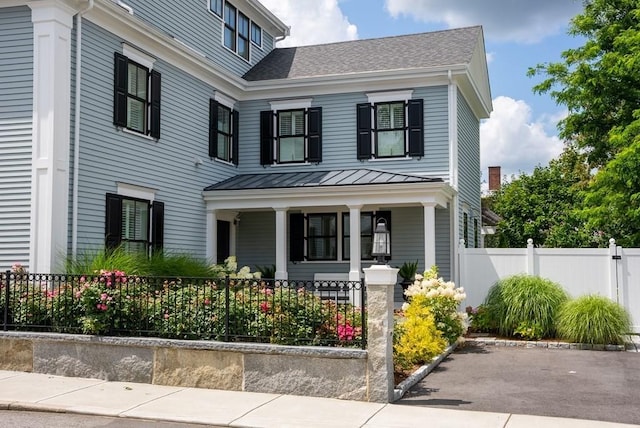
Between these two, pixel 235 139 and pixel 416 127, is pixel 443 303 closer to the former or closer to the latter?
pixel 416 127

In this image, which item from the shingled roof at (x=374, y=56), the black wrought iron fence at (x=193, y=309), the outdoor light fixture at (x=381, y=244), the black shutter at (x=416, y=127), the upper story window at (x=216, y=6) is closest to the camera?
the outdoor light fixture at (x=381, y=244)

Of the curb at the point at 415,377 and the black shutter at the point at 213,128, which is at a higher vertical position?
the black shutter at the point at 213,128

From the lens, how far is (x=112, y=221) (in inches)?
512

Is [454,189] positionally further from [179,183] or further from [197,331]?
[197,331]

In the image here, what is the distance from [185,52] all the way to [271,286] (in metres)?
8.19

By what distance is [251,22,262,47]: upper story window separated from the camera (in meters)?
20.6

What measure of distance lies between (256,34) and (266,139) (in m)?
4.50

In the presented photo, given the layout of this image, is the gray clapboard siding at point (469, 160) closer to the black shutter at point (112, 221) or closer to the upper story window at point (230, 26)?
the upper story window at point (230, 26)

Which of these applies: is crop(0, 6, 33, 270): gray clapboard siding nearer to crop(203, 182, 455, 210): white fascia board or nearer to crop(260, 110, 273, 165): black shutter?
crop(203, 182, 455, 210): white fascia board

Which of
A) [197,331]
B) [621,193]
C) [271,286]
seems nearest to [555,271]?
[621,193]

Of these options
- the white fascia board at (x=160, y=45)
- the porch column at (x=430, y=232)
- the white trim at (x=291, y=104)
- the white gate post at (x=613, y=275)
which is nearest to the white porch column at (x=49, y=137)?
the white fascia board at (x=160, y=45)

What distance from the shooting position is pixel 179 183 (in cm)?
1560

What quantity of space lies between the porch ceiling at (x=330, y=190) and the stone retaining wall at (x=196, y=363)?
25.0ft

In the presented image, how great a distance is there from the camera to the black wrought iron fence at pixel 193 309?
8.54 meters
